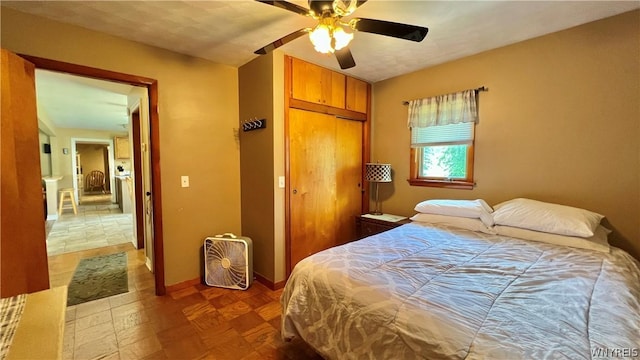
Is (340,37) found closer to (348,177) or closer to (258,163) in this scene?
(258,163)

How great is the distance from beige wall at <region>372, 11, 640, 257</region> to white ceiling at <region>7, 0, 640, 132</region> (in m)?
0.18

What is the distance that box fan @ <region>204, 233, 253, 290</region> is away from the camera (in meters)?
2.68

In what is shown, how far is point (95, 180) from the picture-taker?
1159 centimetres

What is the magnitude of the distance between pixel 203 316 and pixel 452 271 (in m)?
2.02

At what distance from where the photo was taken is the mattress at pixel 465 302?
0.94 meters

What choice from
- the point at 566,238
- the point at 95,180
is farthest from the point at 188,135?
the point at 95,180

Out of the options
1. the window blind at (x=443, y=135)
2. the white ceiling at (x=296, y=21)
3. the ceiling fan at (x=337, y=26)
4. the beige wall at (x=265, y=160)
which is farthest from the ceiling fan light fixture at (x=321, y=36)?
the window blind at (x=443, y=135)

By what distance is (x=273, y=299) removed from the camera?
2.52 m

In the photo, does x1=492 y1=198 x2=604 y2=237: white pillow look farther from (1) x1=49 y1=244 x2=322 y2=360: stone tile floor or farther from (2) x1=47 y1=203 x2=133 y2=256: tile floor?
(2) x1=47 y1=203 x2=133 y2=256: tile floor

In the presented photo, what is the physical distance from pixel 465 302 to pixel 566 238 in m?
1.36

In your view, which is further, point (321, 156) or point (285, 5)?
point (321, 156)

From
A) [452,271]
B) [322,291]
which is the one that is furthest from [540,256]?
[322,291]

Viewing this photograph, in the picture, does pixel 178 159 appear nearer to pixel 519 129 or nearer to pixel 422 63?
pixel 422 63

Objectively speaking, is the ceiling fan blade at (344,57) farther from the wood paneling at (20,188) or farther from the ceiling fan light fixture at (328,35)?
the wood paneling at (20,188)
